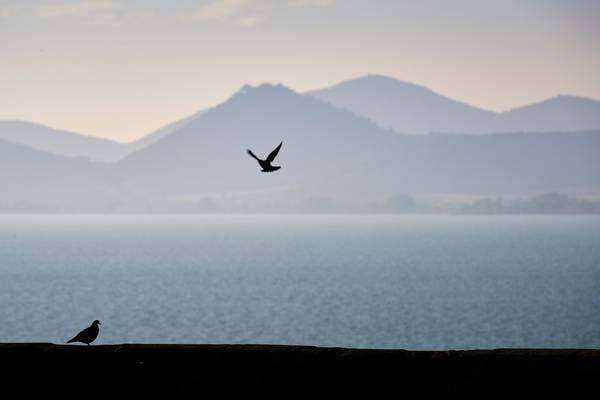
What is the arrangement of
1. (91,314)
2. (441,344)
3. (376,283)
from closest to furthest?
(441,344)
(91,314)
(376,283)

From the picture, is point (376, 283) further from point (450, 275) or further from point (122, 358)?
point (122, 358)

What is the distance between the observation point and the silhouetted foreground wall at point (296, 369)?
610cm

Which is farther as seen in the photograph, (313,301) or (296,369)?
(313,301)

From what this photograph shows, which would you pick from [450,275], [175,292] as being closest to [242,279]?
[175,292]

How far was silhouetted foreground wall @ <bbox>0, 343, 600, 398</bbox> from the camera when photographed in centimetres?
610

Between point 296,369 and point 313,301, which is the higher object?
point 296,369

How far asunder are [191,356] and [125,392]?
49 centimetres

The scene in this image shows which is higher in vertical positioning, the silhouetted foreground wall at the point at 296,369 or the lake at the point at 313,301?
the silhouetted foreground wall at the point at 296,369

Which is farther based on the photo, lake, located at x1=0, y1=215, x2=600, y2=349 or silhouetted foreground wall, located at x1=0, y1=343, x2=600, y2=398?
lake, located at x1=0, y1=215, x2=600, y2=349

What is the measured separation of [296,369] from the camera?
6.38 m

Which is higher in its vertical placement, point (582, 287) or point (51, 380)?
point (51, 380)

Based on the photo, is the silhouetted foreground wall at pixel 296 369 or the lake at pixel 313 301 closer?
the silhouetted foreground wall at pixel 296 369

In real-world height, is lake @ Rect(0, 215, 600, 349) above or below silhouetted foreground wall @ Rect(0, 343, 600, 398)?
below

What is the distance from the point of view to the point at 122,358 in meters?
6.60
